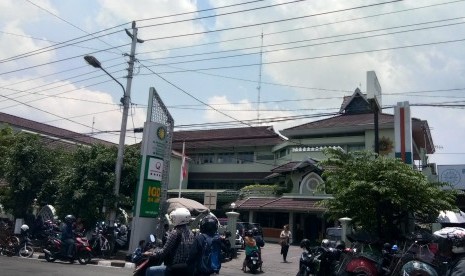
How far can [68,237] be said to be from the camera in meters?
16.3

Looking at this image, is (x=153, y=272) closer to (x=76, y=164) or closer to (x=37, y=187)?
(x=76, y=164)

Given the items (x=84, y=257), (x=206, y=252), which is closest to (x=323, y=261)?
(x=206, y=252)

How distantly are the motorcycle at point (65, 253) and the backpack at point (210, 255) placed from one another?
12.1 meters

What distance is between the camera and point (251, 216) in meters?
35.3

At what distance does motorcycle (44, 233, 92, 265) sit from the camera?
16312 mm

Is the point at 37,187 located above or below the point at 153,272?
above

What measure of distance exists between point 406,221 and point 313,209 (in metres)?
16.3

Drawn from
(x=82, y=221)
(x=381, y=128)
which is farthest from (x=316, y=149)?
(x=82, y=221)

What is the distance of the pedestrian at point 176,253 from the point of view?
5414 millimetres

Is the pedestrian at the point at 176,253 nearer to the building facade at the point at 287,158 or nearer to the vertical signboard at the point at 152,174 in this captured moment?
the vertical signboard at the point at 152,174

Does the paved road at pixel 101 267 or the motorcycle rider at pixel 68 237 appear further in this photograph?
the motorcycle rider at pixel 68 237

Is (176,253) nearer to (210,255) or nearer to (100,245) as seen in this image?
(210,255)

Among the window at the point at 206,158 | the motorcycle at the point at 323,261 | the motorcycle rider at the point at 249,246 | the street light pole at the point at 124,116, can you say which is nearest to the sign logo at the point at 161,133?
the street light pole at the point at 124,116

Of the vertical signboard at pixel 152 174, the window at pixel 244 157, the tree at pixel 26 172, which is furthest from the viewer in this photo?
the window at pixel 244 157
